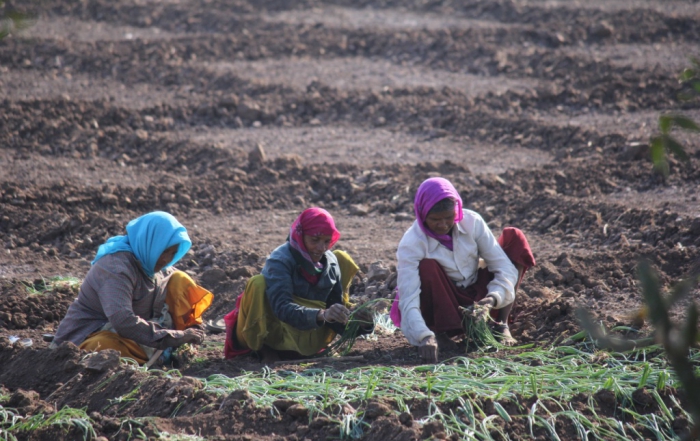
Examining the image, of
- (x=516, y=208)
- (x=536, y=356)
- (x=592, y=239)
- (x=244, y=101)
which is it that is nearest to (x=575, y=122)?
(x=516, y=208)

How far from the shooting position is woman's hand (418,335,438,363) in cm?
412

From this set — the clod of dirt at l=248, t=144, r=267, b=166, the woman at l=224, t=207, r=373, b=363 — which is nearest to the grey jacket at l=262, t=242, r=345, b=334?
the woman at l=224, t=207, r=373, b=363

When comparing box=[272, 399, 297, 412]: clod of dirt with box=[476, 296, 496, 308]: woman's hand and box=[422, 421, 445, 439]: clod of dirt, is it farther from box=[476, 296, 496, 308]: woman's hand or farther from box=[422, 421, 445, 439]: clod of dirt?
box=[476, 296, 496, 308]: woman's hand

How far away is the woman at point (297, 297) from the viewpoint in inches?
167

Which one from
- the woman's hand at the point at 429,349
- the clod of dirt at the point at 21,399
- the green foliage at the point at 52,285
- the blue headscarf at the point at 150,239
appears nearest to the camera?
the clod of dirt at the point at 21,399

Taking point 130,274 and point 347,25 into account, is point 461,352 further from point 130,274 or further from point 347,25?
point 347,25

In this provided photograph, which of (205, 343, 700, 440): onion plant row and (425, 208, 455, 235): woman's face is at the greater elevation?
(425, 208, 455, 235): woman's face

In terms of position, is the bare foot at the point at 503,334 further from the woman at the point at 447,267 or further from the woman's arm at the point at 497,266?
the woman's arm at the point at 497,266

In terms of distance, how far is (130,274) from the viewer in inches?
170

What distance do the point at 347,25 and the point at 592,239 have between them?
8.78m

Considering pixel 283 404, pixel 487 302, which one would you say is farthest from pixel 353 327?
pixel 283 404

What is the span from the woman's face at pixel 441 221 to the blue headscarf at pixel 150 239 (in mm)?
1381

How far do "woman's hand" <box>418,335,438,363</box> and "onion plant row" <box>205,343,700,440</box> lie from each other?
152 mm

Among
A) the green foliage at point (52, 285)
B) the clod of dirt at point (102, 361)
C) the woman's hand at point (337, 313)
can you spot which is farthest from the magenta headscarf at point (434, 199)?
the green foliage at point (52, 285)
